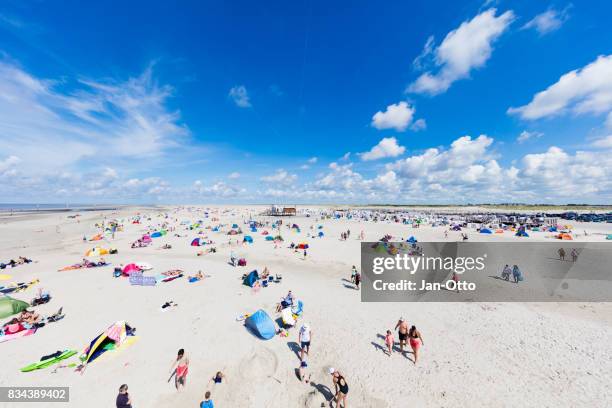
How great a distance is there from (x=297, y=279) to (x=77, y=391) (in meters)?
12.9

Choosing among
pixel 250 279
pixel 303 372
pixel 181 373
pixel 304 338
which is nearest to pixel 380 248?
pixel 250 279

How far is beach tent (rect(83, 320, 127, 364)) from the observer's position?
350 inches

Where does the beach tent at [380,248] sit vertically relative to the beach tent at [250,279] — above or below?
above

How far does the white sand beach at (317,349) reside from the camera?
7703mm

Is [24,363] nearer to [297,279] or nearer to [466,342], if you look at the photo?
[297,279]

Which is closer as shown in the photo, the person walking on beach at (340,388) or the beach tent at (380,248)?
the person walking on beach at (340,388)

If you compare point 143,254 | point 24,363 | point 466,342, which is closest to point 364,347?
point 466,342

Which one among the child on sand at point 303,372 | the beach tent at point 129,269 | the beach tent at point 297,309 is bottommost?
the child on sand at point 303,372

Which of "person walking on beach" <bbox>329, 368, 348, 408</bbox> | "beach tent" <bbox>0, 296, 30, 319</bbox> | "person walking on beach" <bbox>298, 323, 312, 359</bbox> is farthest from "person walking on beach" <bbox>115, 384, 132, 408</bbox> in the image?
"beach tent" <bbox>0, 296, 30, 319</bbox>

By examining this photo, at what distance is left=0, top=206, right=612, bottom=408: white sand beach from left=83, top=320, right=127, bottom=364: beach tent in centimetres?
32

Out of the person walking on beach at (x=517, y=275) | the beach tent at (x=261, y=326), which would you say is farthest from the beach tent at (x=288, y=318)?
the person walking on beach at (x=517, y=275)

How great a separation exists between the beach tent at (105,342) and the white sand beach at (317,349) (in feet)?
1.04

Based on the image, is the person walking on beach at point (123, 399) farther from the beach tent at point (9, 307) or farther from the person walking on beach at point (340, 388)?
the beach tent at point (9, 307)

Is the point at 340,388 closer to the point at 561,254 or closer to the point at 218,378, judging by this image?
the point at 218,378
